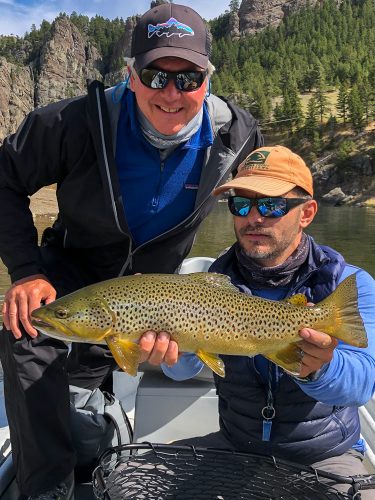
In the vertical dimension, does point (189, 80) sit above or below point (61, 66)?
below

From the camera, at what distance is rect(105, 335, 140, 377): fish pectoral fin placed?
2.80m

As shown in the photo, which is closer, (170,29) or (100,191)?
(170,29)

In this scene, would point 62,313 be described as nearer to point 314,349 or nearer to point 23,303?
point 23,303

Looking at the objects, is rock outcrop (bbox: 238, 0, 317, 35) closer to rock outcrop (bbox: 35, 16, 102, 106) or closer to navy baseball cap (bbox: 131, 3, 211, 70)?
rock outcrop (bbox: 35, 16, 102, 106)

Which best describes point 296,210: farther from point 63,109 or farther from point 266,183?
point 63,109

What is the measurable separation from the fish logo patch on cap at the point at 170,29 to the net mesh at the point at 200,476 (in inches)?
100

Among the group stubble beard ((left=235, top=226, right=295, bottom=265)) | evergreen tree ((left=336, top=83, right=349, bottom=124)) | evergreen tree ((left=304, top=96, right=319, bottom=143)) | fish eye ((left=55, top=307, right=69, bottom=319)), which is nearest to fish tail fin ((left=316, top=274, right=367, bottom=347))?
stubble beard ((left=235, top=226, right=295, bottom=265))

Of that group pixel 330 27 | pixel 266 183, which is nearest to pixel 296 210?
pixel 266 183

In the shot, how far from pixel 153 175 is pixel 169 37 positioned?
98 cm

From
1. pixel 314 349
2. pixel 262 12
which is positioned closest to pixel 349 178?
pixel 314 349

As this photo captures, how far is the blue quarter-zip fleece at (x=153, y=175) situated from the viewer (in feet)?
13.2

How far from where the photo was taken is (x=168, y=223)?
4.19 meters

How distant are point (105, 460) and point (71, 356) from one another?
146 cm

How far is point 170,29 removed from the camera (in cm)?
355
